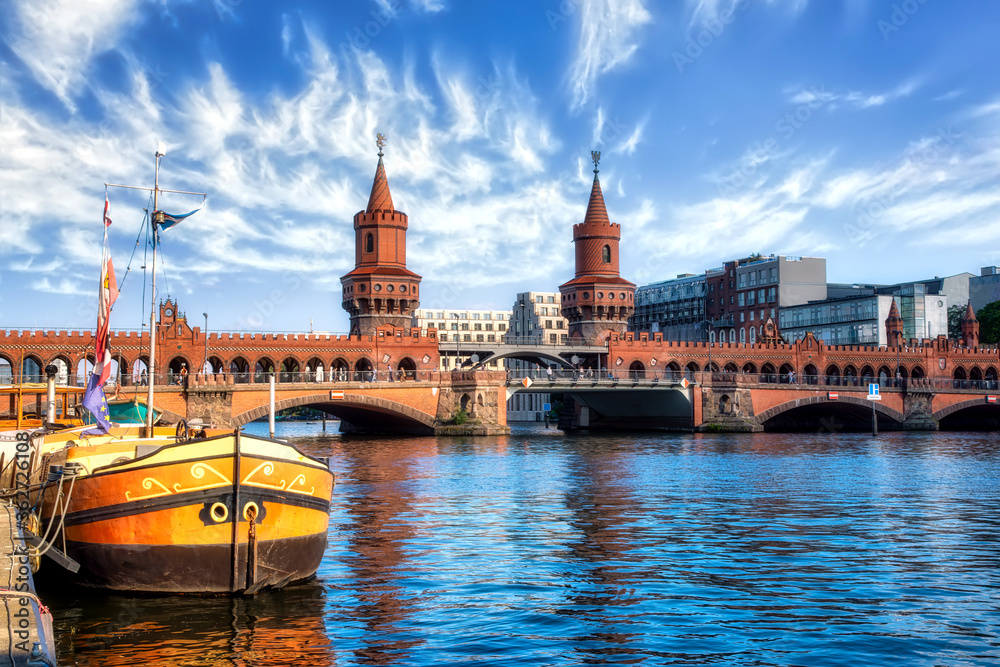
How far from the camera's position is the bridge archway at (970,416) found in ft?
322

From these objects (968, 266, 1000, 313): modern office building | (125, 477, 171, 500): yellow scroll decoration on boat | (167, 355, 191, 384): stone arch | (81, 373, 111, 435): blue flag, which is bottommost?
(125, 477, 171, 500): yellow scroll decoration on boat

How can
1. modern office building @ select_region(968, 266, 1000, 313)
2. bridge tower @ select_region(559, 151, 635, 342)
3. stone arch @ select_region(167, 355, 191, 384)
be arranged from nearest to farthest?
stone arch @ select_region(167, 355, 191, 384) → bridge tower @ select_region(559, 151, 635, 342) → modern office building @ select_region(968, 266, 1000, 313)

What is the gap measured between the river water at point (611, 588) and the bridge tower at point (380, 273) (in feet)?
195

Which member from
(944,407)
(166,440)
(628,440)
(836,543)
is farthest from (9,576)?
(944,407)

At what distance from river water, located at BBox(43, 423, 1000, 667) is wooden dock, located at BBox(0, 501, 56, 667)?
1.57 meters

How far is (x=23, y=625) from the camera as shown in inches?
440

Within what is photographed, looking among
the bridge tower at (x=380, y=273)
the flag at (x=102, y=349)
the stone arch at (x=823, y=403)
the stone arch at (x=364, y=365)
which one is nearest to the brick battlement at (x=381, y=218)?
the bridge tower at (x=380, y=273)

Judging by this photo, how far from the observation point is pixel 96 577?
18.3 m

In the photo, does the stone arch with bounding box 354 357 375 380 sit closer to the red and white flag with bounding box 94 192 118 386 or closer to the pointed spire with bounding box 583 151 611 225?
the pointed spire with bounding box 583 151 611 225

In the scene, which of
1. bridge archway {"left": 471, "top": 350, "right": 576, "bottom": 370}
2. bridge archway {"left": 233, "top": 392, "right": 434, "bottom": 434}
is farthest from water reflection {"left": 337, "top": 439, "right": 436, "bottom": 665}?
bridge archway {"left": 471, "top": 350, "right": 576, "bottom": 370}

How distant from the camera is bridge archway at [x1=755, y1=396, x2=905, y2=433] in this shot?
304 ft

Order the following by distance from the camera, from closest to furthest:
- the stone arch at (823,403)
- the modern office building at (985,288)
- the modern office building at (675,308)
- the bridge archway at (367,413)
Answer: the bridge archway at (367,413)
the stone arch at (823,403)
the modern office building at (985,288)
the modern office building at (675,308)

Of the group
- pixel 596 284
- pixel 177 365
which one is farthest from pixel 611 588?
pixel 596 284

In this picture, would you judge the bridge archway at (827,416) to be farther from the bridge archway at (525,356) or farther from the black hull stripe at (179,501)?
the black hull stripe at (179,501)
